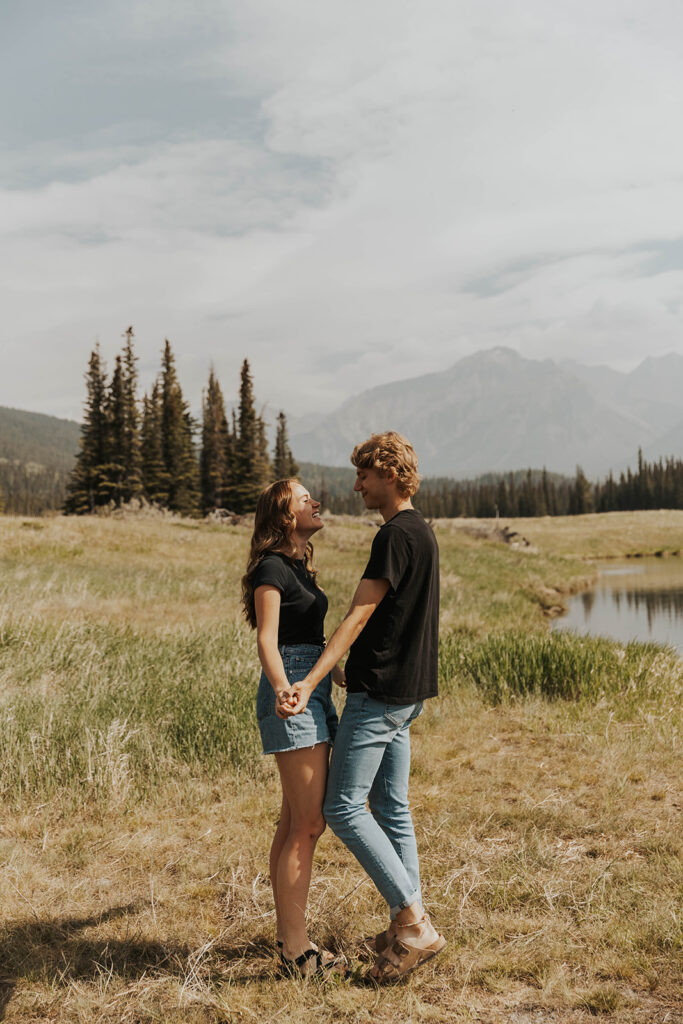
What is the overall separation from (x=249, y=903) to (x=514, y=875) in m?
1.58

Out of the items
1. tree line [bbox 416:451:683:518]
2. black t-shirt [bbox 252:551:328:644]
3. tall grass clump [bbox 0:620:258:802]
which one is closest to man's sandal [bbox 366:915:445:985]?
black t-shirt [bbox 252:551:328:644]

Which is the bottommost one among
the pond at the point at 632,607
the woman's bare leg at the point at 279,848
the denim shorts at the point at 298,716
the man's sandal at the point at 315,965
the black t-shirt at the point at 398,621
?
the pond at the point at 632,607

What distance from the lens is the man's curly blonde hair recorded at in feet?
11.3

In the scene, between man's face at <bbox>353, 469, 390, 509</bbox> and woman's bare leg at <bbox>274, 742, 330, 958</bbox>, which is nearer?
woman's bare leg at <bbox>274, 742, 330, 958</bbox>

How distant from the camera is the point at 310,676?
10.5 feet

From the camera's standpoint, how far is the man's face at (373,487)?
11.4ft

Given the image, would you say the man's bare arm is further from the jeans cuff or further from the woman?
the jeans cuff

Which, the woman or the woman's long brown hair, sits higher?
the woman's long brown hair

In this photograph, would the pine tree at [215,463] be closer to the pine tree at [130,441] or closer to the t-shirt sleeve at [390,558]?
the pine tree at [130,441]

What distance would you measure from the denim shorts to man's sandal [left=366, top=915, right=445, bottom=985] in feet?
3.21

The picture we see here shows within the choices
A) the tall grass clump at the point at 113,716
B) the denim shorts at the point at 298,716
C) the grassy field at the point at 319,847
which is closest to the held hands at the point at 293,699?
the denim shorts at the point at 298,716

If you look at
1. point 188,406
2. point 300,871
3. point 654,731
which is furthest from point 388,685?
point 188,406

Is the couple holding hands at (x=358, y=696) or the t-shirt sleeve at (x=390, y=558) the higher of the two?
the t-shirt sleeve at (x=390, y=558)

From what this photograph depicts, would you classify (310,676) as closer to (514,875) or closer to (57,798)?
(514,875)
